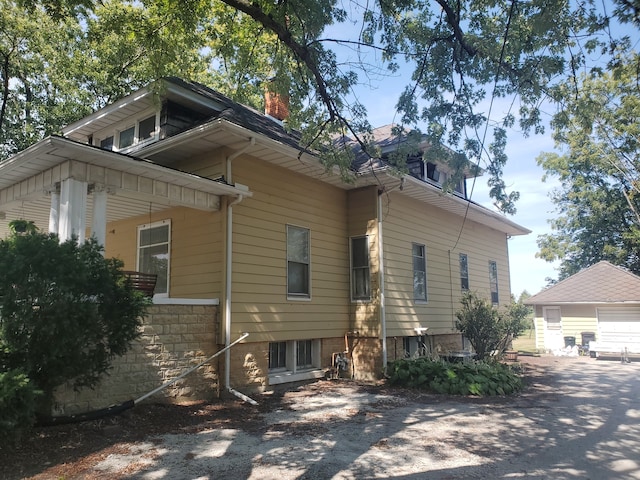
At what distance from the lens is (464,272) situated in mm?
15484

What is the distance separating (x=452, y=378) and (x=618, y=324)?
14.3m

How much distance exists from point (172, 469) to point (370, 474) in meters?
2.01

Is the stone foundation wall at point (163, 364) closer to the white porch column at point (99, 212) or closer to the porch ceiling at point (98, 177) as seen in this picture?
the white porch column at point (99, 212)

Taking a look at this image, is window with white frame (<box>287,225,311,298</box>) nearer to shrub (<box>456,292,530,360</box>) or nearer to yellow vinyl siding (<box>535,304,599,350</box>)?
shrub (<box>456,292,530,360</box>)

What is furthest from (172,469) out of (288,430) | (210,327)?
(210,327)

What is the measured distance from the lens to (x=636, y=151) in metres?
24.2

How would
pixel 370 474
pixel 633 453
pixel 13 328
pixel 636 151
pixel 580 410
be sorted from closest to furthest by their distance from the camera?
1. pixel 370 474
2. pixel 13 328
3. pixel 633 453
4. pixel 580 410
5. pixel 636 151

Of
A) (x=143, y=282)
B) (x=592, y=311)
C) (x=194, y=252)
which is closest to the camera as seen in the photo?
(x=143, y=282)

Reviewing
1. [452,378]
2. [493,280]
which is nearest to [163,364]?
[452,378]

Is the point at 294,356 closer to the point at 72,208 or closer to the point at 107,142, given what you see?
the point at 72,208

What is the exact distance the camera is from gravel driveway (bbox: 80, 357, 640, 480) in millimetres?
4695

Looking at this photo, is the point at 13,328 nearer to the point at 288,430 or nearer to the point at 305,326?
the point at 288,430

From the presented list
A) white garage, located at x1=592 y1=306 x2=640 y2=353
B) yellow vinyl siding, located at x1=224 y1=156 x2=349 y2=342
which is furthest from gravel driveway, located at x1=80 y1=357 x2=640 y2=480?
white garage, located at x1=592 y1=306 x2=640 y2=353

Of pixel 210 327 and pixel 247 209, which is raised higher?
pixel 247 209
